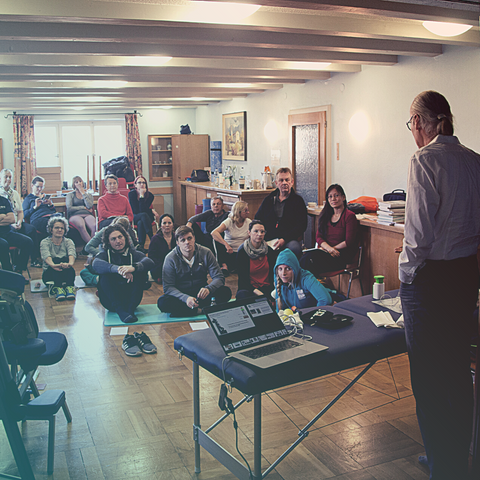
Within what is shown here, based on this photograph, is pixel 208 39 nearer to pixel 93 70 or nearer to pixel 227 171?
pixel 93 70

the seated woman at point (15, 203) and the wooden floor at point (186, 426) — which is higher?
the seated woman at point (15, 203)

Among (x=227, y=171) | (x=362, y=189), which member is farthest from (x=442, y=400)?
(x=227, y=171)

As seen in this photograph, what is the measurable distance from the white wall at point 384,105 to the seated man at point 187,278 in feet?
7.65

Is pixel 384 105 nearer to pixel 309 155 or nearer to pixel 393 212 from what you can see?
pixel 393 212

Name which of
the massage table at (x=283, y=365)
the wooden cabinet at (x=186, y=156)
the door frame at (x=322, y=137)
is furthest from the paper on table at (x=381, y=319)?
the wooden cabinet at (x=186, y=156)

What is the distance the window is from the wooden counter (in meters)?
2.51

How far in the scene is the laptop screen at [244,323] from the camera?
2.48m

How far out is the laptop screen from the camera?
8.13ft

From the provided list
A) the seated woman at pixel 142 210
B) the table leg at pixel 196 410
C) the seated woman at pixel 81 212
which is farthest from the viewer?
the seated woman at pixel 142 210

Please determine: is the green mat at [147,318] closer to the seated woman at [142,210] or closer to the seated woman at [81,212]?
the seated woman at [142,210]

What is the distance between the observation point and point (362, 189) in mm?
6562

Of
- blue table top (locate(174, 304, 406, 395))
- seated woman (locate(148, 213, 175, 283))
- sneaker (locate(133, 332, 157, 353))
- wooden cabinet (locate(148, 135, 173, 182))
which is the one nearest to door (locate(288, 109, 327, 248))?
seated woman (locate(148, 213, 175, 283))

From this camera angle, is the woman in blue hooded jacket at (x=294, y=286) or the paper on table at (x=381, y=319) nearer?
the paper on table at (x=381, y=319)

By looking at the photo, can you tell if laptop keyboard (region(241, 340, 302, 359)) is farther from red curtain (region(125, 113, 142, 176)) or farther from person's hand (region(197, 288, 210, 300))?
red curtain (region(125, 113, 142, 176))
